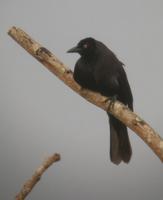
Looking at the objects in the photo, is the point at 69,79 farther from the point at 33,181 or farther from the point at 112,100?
the point at 33,181

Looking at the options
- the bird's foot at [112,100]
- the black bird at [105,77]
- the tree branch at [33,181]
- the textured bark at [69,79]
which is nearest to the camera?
the tree branch at [33,181]

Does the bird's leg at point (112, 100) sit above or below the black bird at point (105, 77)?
below

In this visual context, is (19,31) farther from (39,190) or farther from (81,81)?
(39,190)

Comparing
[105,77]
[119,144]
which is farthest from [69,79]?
[119,144]

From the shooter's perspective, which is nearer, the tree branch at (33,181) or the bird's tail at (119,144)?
the tree branch at (33,181)

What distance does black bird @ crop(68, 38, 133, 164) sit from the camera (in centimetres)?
237

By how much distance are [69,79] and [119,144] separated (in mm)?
347

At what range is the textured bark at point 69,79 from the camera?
203cm

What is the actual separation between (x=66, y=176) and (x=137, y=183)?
41 centimetres

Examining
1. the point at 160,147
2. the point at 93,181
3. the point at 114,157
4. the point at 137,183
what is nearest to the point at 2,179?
the point at 93,181

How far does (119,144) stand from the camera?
2459mm

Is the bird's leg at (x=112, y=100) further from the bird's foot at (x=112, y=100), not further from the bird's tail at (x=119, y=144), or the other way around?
the bird's tail at (x=119, y=144)

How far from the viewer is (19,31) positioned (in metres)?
2.27

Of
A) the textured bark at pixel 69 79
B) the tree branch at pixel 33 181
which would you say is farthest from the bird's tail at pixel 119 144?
the tree branch at pixel 33 181
